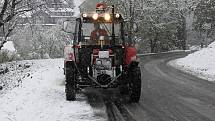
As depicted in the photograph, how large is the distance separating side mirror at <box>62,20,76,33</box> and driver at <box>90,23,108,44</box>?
770 mm

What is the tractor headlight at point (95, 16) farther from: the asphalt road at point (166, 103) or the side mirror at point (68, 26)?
the asphalt road at point (166, 103)

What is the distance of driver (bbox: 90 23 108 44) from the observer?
1275cm

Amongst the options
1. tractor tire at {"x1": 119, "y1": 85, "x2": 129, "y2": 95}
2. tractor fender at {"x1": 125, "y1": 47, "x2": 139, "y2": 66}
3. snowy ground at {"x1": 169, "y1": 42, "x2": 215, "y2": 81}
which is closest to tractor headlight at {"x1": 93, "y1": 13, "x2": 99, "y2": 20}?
tractor fender at {"x1": 125, "y1": 47, "x2": 139, "y2": 66}

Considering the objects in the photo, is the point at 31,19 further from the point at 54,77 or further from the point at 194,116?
the point at 194,116

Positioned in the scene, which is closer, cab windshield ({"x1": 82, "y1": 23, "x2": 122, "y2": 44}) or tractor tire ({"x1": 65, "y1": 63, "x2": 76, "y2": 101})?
tractor tire ({"x1": 65, "y1": 63, "x2": 76, "y2": 101})

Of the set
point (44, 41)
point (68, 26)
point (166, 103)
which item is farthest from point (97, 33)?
point (44, 41)

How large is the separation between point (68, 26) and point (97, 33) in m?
0.96

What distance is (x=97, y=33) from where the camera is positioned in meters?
12.8

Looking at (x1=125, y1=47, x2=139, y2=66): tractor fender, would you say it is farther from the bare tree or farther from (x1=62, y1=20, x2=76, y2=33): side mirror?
the bare tree

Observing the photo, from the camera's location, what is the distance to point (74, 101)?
1197 cm

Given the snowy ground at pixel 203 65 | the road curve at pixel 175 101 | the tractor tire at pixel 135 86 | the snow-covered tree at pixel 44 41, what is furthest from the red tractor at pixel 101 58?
the snow-covered tree at pixel 44 41

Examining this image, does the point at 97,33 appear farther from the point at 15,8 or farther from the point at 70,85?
the point at 15,8

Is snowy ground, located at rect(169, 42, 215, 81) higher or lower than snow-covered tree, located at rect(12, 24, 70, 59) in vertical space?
lower

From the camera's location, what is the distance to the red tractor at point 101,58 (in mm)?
12008
